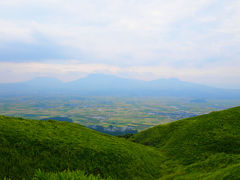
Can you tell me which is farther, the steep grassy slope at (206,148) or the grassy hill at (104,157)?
the steep grassy slope at (206,148)

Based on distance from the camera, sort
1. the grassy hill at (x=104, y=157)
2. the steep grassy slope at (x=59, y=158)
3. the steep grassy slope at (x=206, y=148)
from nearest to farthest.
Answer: the grassy hill at (x=104, y=157) < the steep grassy slope at (x=59, y=158) < the steep grassy slope at (x=206, y=148)

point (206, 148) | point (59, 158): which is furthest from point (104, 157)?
point (206, 148)

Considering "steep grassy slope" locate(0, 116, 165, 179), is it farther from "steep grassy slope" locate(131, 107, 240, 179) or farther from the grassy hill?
"steep grassy slope" locate(131, 107, 240, 179)

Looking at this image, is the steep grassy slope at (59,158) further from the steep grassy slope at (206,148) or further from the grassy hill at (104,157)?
the steep grassy slope at (206,148)

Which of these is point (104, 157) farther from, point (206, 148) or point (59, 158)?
point (206, 148)

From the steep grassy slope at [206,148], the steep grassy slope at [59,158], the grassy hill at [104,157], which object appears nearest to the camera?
the grassy hill at [104,157]

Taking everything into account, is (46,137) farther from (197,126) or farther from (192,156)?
(197,126)

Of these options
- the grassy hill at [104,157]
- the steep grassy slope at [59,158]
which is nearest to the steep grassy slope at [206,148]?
the grassy hill at [104,157]

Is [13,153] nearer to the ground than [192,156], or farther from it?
farther from it

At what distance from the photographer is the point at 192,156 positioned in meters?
18.9

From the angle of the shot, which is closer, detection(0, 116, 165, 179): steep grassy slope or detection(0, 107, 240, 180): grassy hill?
detection(0, 107, 240, 180): grassy hill

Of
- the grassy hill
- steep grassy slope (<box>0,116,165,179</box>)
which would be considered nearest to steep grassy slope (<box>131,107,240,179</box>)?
the grassy hill

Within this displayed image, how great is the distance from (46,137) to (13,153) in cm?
360

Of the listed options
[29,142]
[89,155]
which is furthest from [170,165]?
[29,142]
